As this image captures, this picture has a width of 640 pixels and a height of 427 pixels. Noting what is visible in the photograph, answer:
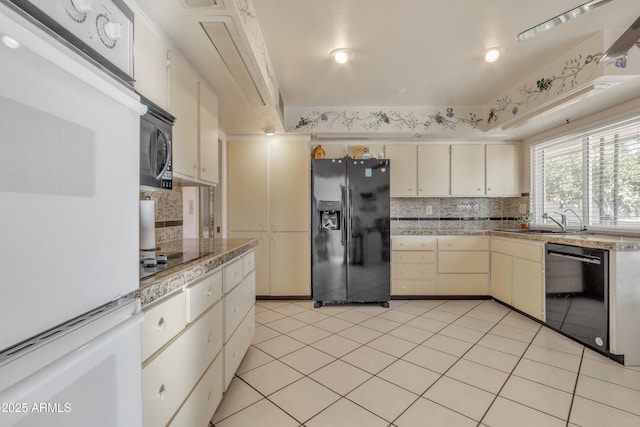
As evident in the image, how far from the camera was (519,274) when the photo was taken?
10.3 ft

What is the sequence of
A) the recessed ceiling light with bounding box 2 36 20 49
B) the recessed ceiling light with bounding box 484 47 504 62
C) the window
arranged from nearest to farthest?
1. the recessed ceiling light with bounding box 2 36 20 49
2. the recessed ceiling light with bounding box 484 47 504 62
3. the window

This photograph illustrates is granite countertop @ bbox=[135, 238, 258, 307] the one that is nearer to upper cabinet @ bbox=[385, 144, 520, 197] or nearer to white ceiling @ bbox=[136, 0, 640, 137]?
white ceiling @ bbox=[136, 0, 640, 137]

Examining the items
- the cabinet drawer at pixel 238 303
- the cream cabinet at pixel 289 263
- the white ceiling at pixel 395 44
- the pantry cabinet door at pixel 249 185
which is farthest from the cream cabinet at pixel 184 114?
the cream cabinet at pixel 289 263

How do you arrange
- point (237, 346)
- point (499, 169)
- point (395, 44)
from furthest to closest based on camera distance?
point (499, 169) → point (395, 44) → point (237, 346)

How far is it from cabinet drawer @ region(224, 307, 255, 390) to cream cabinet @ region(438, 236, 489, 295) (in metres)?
2.52

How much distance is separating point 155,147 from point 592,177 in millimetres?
3942

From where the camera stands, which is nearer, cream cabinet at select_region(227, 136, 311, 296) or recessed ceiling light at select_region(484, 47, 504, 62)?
recessed ceiling light at select_region(484, 47, 504, 62)

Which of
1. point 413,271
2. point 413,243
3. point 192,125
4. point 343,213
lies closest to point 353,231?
point 343,213

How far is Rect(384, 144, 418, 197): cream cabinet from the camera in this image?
3924mm

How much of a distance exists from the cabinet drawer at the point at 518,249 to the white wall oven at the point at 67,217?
3.41 metres

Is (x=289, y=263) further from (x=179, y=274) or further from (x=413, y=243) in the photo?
(x=179, y=274)

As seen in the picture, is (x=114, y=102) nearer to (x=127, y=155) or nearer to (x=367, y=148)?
(x=127, y=155)

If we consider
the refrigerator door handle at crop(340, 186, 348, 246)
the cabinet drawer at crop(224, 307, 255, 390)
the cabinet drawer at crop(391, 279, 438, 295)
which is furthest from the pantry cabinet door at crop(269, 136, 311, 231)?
the cabinet drawer at crop(224, 307, 255, 390)

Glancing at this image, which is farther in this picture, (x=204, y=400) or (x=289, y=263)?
(x=289, y=263)
